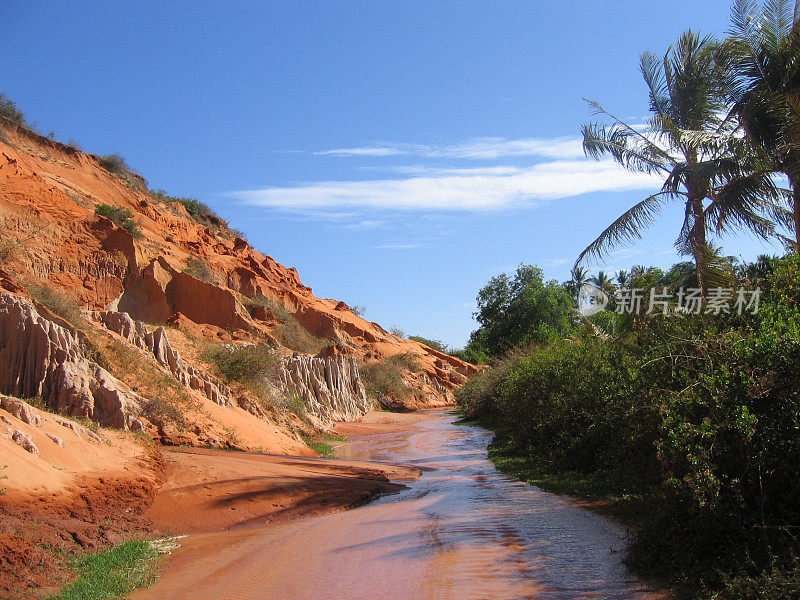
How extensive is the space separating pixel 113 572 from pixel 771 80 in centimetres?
1274

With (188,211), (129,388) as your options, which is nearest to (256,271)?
Answer: (188,211)

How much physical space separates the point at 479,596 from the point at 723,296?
6.08m

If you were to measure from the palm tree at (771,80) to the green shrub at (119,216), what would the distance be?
33578 mm

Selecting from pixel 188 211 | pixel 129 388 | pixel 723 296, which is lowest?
pixel 129 388

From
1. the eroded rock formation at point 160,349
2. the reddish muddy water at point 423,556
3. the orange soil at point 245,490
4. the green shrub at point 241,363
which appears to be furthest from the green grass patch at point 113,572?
the green shrub at point 241,363

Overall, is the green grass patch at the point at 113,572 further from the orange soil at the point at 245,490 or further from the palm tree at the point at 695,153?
the palm tree at the point at 695,153

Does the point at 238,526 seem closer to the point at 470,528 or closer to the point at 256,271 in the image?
the point at 470,528

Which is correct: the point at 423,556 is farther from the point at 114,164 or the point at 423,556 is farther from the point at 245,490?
the point at 114,164

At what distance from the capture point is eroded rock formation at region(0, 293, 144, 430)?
481 inches

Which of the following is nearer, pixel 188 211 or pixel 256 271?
pixel 256 271

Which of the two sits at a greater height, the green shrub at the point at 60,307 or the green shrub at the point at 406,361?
the green shrub at the point at 60,307

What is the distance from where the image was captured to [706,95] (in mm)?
13688

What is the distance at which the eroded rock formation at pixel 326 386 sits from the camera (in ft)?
83.5

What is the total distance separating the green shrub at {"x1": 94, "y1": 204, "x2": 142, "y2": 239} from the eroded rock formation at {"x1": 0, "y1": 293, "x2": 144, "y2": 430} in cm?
2555
